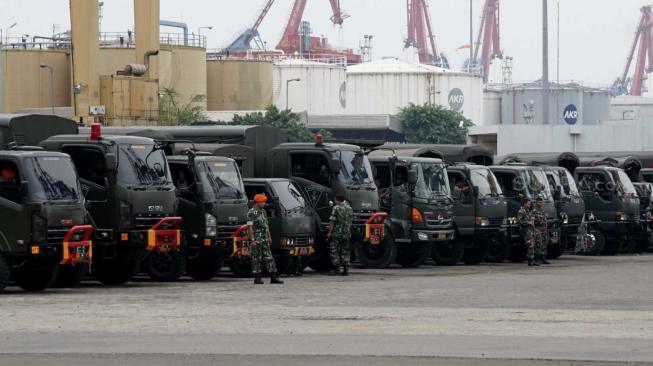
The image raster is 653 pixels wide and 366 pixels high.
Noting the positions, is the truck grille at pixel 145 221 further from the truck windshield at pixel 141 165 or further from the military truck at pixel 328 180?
the military truck at pixel 328 180

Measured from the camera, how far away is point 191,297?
75.3 ft

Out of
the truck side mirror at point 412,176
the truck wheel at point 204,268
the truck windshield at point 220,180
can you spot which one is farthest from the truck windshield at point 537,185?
the truck wheel at point 204,268

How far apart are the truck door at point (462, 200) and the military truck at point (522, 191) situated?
215 cm

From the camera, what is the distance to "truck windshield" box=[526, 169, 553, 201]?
38.4 metres

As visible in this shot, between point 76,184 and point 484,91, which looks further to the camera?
point 484,91

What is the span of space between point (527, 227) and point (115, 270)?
11.6 metres

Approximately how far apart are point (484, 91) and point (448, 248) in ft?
410

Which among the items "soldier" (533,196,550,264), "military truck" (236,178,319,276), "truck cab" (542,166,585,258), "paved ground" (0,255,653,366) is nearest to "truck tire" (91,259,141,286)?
"paved ground" (0,255,653,366)

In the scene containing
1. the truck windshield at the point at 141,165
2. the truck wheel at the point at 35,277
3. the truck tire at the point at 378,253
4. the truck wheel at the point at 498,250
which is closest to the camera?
the truck wheel at the point at 35,277

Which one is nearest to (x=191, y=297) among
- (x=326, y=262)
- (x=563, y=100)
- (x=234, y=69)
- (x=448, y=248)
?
(x=326, y=262)

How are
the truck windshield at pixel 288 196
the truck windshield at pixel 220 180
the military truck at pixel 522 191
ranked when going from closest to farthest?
the truck windshield at pixel 220 180
the truck windshield at pixel 288 196
the military truck at pixel 522 191

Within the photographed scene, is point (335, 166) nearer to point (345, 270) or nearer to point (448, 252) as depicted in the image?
point (345, 270)

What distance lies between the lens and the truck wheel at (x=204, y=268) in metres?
28.7

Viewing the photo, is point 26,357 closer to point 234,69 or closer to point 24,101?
point 24,101
